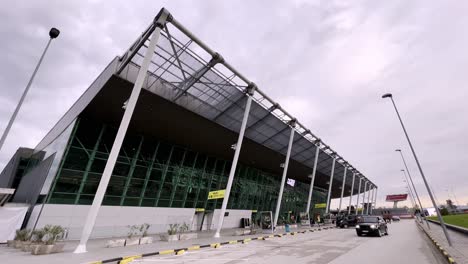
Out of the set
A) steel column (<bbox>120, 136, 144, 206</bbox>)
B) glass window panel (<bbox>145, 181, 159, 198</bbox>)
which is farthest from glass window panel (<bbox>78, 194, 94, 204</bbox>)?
glass window panel (<bbox>145, 181, 159, 198</bbox>)

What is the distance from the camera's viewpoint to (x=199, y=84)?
19406mm

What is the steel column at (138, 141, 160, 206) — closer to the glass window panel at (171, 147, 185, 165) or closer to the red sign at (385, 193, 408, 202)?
the glass window panel at (171, 147, 185, 165)

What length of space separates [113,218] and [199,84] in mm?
12591

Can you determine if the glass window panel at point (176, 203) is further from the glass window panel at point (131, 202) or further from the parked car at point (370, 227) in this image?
the parked car at point (370, 227)

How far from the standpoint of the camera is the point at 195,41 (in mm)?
16172

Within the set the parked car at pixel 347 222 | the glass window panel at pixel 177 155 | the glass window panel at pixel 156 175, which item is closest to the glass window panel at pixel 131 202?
the glass window panel at pixel 156 175

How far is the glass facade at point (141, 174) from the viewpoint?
1909cm

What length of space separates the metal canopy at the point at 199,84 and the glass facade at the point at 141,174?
6428 millimetres

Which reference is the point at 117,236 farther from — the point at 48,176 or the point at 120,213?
the point at 48,176

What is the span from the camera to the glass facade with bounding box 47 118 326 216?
19.1 m

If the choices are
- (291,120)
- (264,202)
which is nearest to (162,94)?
(291,120)

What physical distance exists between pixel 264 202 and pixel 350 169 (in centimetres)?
2558

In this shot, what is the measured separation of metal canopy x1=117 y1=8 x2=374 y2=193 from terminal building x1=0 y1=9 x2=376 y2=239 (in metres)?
0.07

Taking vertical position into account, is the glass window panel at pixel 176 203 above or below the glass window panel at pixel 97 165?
below
